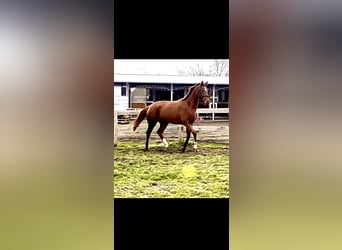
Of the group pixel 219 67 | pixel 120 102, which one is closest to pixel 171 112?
pixel 120 102

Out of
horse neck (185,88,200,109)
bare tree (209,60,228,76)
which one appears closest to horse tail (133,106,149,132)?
horse neck (185,88,200,109)

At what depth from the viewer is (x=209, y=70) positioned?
2602 mm

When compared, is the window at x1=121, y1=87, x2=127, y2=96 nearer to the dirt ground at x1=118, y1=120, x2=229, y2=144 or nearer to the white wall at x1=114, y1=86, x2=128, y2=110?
the white wall at x1=114, y1=86, x2=128, y2=110

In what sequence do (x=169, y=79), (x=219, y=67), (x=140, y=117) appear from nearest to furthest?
(x=219, y=67), (x=169, y=79), (x=140, y=117)

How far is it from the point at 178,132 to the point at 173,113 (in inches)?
5.8

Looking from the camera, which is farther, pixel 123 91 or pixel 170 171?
pixel 170 171

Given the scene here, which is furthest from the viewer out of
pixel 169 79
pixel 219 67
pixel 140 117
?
pixel 140 117

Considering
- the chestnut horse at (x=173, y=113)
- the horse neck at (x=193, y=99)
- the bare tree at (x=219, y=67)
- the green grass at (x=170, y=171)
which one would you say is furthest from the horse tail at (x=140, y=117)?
the bare tree at (x=219, y=67)

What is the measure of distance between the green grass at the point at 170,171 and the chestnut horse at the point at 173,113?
6 cm

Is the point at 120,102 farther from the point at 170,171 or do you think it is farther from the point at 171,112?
the point at 170,171

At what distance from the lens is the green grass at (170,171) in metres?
2.62

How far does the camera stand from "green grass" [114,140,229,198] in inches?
103
